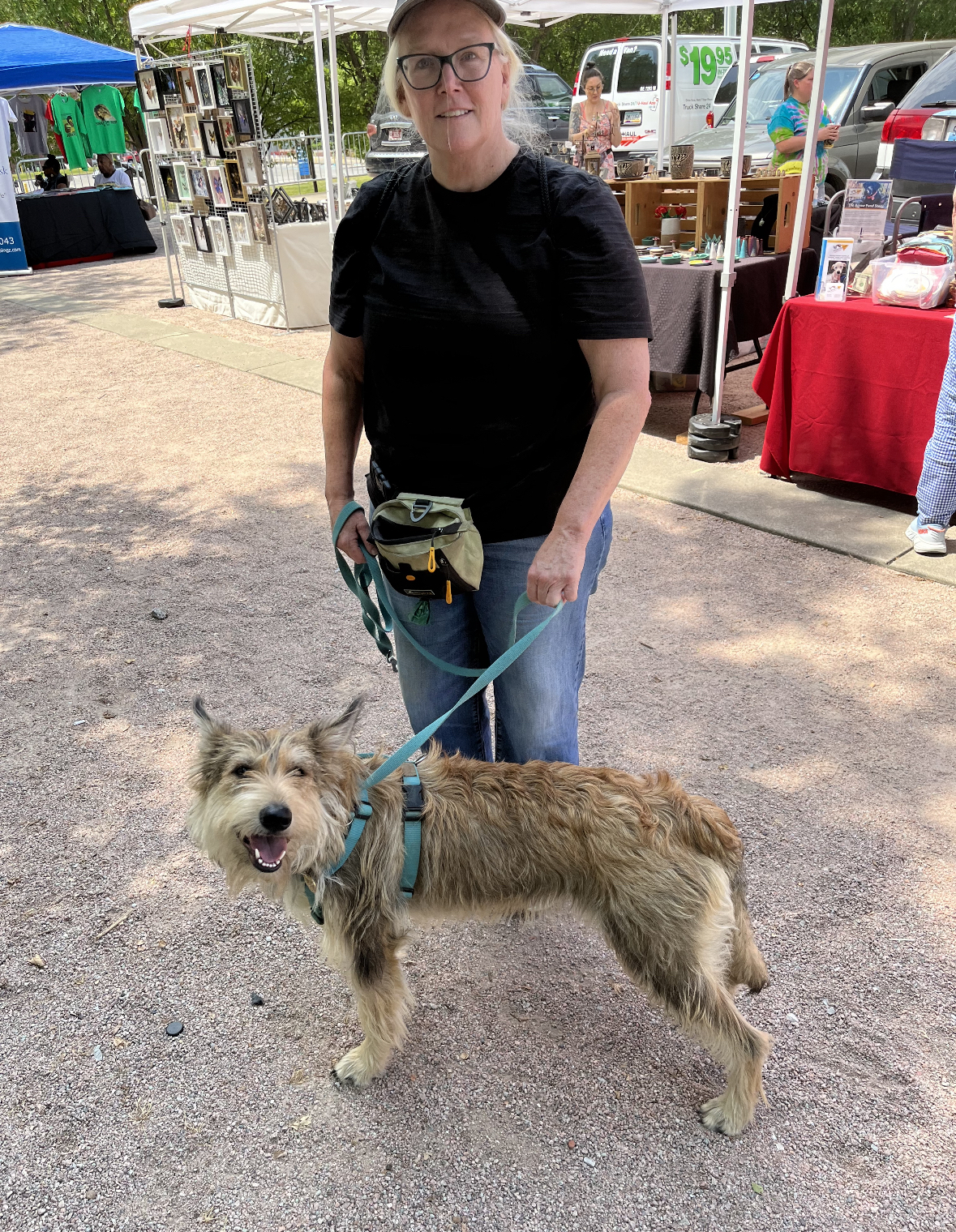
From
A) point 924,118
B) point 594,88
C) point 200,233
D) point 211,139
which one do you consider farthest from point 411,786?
point 924,118

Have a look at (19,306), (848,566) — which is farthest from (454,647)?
(19,306)

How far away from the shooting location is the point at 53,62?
16.8 meters

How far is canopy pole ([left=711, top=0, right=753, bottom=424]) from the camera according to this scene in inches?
223

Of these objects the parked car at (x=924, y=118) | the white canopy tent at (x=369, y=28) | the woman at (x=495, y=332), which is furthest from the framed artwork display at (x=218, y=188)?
the woman at (x=495, y=332)

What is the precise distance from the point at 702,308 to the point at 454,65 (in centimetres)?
499

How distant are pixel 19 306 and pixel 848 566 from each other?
1330 centimetres

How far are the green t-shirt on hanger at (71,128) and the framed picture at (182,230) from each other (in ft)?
34.5

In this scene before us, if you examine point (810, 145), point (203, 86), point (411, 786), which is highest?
point (203, 86)

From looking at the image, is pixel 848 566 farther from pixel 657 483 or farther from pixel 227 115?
pixel 227 115

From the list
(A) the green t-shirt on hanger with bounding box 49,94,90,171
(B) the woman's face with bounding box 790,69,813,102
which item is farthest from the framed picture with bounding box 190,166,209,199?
(A) the green t-shirt on hanger with bounding box 49,94,90,171

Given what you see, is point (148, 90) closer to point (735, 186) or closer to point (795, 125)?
point (795, 125)

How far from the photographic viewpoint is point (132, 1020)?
2738mm

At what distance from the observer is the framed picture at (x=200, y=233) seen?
12010mm

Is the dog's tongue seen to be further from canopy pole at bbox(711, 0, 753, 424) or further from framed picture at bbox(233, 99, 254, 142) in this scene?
framed picture at bbox(233, 99, 254, 142)
